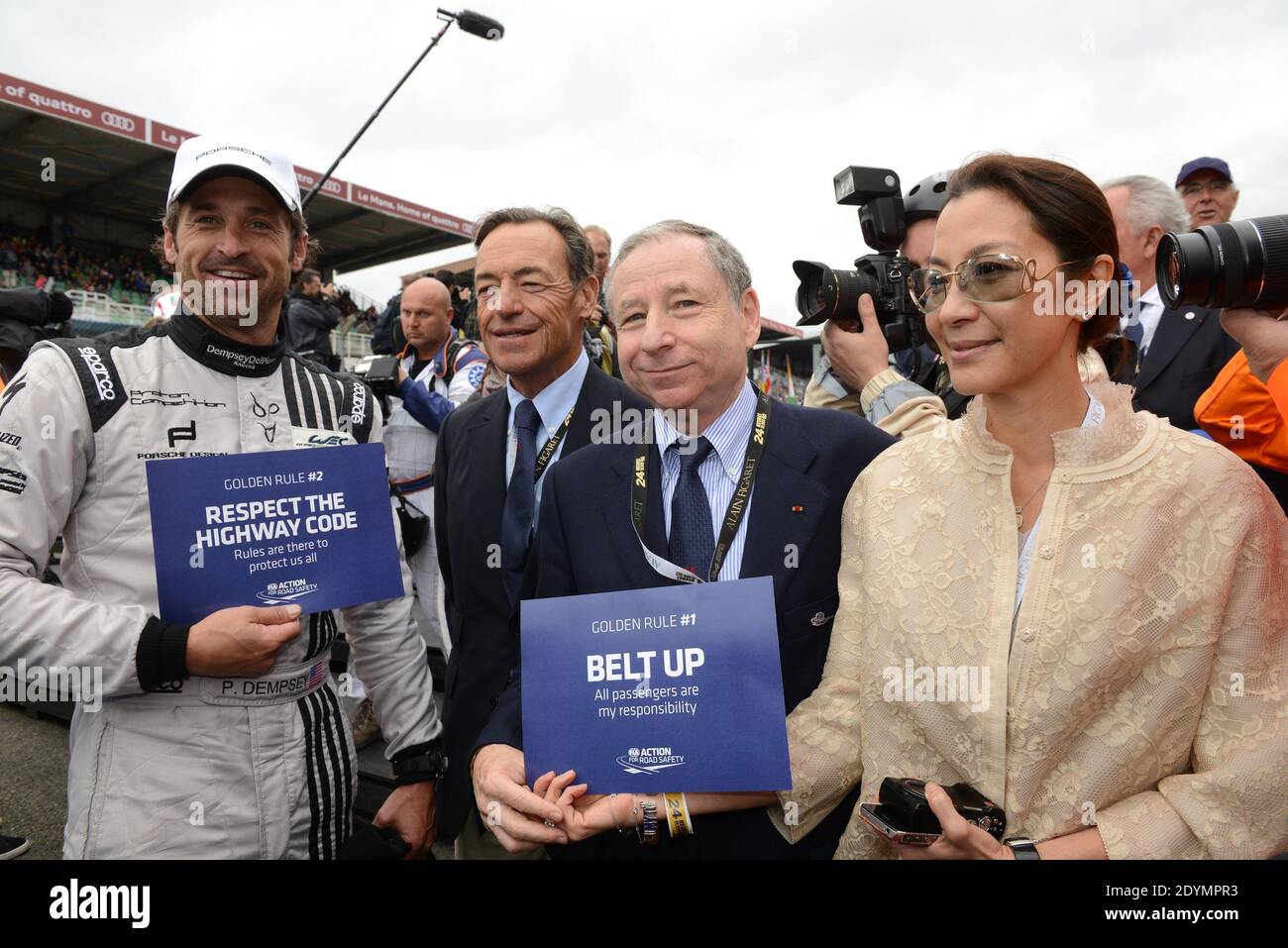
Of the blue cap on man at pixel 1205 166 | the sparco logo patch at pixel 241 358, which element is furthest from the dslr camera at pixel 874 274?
the blue cap on man at pixel 1205 166

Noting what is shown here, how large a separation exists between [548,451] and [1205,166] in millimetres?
4613

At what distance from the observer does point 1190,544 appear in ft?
4.76

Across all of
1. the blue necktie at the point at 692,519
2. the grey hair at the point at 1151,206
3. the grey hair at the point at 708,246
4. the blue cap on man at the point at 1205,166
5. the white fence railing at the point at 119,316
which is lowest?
the blue necktie at the point at 692,519

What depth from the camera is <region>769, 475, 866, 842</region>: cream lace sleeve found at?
173cm

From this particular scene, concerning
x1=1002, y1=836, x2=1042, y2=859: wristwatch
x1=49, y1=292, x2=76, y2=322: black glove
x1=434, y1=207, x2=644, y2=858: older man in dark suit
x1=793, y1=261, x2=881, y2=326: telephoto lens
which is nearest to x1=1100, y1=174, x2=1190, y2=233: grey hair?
x1=793, y1=261, x2=881, y2=326: telephoto lens

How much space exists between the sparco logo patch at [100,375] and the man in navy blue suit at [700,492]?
997 millimetres

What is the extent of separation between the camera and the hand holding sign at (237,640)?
1.65m

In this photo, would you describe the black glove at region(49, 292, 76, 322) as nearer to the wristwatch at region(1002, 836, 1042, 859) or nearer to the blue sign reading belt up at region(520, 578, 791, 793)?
the blue sign reading belt up at region(520, 578, 791, 793)

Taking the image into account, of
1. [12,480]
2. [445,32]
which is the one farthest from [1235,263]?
[445,32]

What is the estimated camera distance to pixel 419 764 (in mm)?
2129

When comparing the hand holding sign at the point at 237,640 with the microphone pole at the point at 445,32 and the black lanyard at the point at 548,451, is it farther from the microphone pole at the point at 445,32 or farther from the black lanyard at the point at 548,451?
the microphone pole at the point at 445,32

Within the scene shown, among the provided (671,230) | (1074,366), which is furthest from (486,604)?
(1074,366)

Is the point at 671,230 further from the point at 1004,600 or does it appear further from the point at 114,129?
the point at 114,129
